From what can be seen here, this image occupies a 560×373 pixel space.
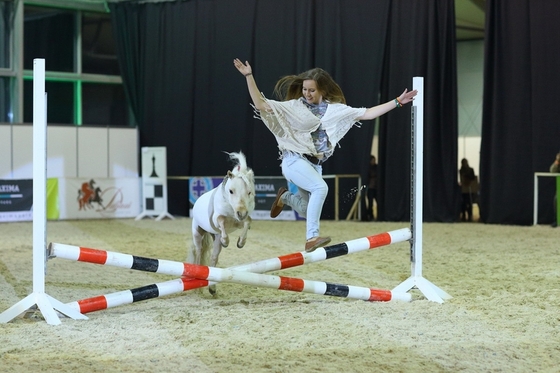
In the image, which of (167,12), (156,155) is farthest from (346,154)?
(167,12)

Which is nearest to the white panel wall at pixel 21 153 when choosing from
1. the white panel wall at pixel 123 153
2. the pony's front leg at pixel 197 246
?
the white panel wall at pixel 123 153

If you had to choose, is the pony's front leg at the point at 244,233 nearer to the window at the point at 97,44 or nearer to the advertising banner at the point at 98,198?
the advertising banner at the point at 98,198

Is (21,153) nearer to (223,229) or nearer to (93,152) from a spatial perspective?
(93,152)

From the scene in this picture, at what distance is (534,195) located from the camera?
11.8m

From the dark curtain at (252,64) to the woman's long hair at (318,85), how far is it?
7.96 m

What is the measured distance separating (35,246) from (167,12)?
→ 11.5 m

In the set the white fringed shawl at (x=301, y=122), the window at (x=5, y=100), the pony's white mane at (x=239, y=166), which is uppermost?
the window at (x=5, y=100)

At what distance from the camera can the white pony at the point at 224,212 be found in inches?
179

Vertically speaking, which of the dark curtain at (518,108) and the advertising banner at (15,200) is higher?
the dark curtain at (518,108)

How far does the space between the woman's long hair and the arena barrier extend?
937mm

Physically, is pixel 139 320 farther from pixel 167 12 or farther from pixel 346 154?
pixel 167 12

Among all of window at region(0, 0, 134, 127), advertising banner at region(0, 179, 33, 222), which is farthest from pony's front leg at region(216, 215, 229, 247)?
window at region(0, 0, 134, 127)

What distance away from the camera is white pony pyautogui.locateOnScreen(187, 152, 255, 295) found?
4543mm

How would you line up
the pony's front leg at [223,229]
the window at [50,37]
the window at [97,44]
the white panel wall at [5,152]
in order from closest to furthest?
1. the pony's front leg at [223,229]
2. the white panel wall at [5,152]
3. the window at [50,37]
4. the window at [97,44]
